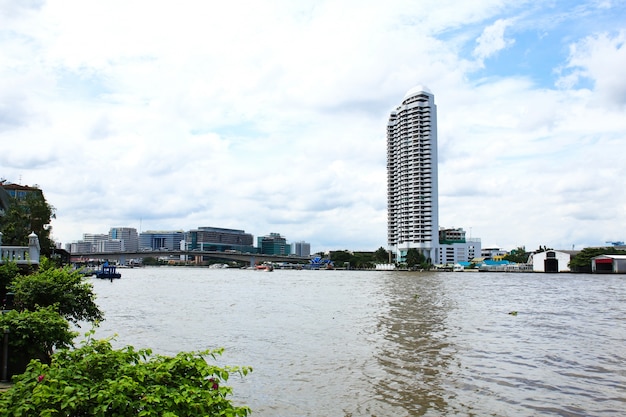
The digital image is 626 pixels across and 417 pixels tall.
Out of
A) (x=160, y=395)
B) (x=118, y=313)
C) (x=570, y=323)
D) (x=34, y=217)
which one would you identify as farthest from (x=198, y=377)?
(x=34, y=217)

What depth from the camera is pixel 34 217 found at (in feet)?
216

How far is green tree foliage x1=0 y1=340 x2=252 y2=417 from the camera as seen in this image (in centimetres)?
462

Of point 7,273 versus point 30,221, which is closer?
point 7,273

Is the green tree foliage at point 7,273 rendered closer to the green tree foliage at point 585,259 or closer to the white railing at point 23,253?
the white railing at point 23,253

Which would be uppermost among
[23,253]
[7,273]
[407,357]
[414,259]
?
[23,253]

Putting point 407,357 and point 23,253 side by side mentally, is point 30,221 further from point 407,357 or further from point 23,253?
point 407,357

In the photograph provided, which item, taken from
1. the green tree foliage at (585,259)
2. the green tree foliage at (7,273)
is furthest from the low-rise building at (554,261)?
the green tree foliage at (7,273)

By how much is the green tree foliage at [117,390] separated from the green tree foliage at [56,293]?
10.8 metres

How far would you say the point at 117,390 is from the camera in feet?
15.8

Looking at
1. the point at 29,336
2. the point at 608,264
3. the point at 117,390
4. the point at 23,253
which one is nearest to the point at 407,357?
the point at 29,336

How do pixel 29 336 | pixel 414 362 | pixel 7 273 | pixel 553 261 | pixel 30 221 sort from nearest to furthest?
pixel 29 336, pixel 414 362, pixel 7 273, pixel 30 221, pixel 553 261

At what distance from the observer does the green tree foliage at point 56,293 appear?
50.8 feet

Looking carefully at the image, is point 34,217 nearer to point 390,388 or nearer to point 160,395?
point 390,388

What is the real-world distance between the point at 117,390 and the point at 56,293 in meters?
12.6
